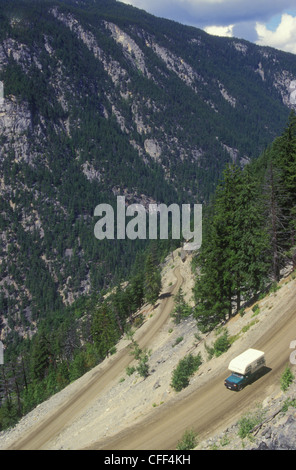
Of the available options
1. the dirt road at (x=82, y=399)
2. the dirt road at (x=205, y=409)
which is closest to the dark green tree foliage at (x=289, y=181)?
the dirt road at (x=205, y=409)

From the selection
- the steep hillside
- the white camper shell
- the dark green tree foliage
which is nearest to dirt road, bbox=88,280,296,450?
the steep hillside

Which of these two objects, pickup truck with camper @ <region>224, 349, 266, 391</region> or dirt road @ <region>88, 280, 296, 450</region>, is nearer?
dirt road @ <region>88, 280, 296, 450</region>

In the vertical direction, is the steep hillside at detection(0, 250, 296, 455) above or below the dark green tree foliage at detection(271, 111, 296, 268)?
below

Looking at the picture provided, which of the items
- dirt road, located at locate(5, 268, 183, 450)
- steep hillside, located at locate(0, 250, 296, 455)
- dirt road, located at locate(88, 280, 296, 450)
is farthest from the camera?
dirt road, located at locate(5, 268, 183, 450)

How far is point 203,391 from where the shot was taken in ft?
83.4

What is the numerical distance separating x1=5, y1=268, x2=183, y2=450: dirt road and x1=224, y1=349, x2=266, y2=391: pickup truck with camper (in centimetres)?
2299

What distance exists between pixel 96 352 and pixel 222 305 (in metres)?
36.2

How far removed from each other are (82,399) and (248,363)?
31676 millimetres

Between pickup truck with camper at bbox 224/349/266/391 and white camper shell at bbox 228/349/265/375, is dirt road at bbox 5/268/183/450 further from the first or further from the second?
white camper shell at bbox 228/349/265/375

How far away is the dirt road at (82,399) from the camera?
1628 inches

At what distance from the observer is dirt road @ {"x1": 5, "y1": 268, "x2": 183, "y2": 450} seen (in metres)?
41.3

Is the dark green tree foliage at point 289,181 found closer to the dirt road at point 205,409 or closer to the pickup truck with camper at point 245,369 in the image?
the dirt road at point 205,409

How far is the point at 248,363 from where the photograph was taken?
75.9ft

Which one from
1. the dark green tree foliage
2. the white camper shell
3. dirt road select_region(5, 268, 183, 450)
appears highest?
the dark green tree foliage
